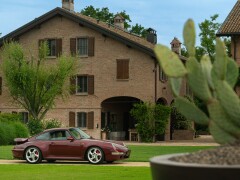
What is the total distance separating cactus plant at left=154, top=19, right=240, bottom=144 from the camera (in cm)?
711

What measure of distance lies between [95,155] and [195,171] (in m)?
14.8

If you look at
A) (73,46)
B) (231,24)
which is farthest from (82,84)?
(231,24)

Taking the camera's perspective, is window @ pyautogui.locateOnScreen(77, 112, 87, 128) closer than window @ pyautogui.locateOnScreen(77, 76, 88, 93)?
Yes

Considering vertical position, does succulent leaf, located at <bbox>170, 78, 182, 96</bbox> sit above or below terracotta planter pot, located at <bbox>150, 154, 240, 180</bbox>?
above

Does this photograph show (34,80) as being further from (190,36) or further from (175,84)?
(190,36)

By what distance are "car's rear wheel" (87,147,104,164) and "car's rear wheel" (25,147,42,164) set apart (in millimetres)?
1736

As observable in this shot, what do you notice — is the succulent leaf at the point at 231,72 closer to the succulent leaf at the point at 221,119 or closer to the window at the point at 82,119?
the succulent leaf at the point at 221,119

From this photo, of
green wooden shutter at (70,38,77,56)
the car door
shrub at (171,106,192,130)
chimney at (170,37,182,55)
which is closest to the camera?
the car door

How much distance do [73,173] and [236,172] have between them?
35.8 ft

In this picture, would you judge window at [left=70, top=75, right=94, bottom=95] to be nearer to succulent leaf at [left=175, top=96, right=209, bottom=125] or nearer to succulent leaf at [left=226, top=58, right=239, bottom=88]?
succulent leaf at [left=175, top=96, right=209, bottom=125]

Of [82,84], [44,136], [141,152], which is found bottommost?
[141,152]

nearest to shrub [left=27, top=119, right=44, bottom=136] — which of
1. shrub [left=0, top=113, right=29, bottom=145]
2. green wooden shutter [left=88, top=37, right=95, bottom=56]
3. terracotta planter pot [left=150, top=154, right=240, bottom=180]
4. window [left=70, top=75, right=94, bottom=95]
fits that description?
shrub [left=0, top=113, right=29, bottom=145]

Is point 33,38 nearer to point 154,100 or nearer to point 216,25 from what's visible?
point 154,100

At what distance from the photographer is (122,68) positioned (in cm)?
4741
